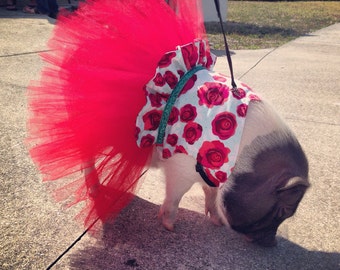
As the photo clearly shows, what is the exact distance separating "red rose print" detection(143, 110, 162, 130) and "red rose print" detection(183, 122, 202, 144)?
0.14 metres

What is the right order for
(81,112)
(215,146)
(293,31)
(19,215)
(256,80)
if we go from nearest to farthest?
(215,146)
(81,112)
(19,215)
(256,80)
(293,31)

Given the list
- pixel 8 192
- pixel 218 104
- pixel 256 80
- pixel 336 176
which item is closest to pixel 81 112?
pixel 218 104

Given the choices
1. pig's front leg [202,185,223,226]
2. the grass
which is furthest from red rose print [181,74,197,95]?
the grass

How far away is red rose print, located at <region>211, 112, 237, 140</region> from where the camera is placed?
5.14 ft

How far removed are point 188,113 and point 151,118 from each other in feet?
0.55

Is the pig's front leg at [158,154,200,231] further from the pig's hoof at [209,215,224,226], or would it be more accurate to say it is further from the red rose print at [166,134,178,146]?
the pig's hoof at [209,215,224,226]

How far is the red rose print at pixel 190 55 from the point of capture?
170 cm

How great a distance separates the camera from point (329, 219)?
6.73 ft

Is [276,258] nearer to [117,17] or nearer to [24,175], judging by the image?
[117,17]

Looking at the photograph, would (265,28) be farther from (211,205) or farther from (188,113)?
(188,113)

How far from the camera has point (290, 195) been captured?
1.53 meters

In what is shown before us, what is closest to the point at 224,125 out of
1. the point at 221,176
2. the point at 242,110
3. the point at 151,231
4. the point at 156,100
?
the point at 242,110

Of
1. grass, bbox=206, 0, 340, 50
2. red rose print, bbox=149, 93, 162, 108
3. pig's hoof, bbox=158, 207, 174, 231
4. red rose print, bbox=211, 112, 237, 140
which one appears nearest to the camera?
red rose print, bbox=211, 112, 237, 140

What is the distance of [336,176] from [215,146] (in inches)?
50.6
